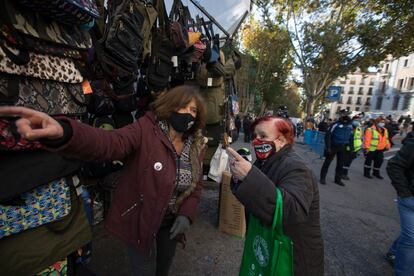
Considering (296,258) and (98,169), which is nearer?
(296,258)

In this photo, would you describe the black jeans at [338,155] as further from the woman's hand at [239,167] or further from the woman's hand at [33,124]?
the woman's hand at [33,124]

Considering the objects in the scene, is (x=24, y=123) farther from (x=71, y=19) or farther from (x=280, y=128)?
(x=280, y=128)

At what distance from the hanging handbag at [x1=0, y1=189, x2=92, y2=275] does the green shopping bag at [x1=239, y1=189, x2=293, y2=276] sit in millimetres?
1031

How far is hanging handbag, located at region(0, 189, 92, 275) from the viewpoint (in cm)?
116

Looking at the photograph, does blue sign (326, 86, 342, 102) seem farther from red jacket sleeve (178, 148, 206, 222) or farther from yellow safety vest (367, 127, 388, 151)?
red jacket sleeve (178, 148, 206, 222)

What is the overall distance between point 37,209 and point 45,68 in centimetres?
73

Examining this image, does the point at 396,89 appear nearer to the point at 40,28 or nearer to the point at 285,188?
the point at 285,188

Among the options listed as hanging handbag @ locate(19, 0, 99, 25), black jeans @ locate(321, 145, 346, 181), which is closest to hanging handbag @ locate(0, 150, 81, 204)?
hanging handbag @ locate(19, 0, 99, 25)

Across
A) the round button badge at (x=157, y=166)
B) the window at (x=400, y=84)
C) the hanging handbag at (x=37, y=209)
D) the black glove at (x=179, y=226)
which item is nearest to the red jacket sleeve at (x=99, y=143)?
the round button badge at (x=157, y=166)

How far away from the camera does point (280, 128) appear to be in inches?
61.3

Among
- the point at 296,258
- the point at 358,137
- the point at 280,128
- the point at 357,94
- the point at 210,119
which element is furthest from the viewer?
Result: the point at 357,94

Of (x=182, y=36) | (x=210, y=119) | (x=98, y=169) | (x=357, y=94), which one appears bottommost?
(x=98, y=169)

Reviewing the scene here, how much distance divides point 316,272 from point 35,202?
Result: 5.36ft

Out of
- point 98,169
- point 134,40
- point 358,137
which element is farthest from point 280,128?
point 358,137
